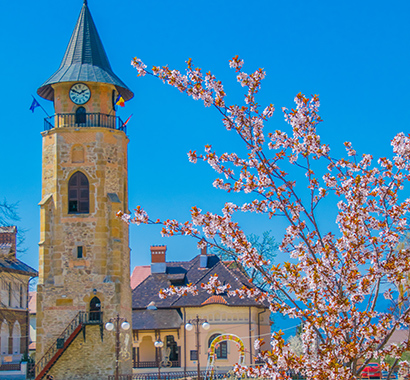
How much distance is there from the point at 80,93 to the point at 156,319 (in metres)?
14.9

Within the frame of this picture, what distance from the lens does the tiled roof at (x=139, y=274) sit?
181 feet

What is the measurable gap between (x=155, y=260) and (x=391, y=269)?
133 ft

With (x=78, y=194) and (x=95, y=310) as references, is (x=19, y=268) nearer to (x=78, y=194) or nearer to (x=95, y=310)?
(x=78, y=194)

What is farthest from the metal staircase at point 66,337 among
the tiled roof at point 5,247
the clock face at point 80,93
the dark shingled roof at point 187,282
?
the tiled roof at point 5,247

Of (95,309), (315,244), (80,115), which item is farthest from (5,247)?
(315,244)

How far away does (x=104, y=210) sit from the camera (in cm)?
3619

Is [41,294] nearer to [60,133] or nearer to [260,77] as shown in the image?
[60,133]

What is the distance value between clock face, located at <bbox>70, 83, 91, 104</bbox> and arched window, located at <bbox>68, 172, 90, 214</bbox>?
3.84 metres

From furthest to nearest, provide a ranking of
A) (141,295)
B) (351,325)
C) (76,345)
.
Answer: (141,295) < (76,345) < (351,325)

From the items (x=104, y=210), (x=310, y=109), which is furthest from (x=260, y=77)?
(x=104, y=210)

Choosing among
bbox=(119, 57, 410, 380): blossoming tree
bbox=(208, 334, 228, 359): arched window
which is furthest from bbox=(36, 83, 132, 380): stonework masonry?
bbox=(119, 57, 410, 380): blossoming tree

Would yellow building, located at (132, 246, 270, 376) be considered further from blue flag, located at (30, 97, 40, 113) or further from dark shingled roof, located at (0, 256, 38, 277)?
blue flag, located at (30, 97, 40, 113)

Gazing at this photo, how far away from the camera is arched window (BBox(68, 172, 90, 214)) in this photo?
3638 centimetres

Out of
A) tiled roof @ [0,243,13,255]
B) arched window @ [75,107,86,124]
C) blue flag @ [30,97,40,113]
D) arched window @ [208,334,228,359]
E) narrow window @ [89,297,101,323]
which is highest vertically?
blue flag @ [30,97,40,113]
